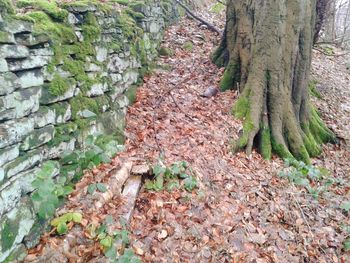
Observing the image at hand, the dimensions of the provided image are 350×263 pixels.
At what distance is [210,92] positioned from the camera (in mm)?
6770

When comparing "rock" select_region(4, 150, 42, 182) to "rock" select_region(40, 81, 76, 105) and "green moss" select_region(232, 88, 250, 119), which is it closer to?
"rock" select_region(40, 81, 76, 105)

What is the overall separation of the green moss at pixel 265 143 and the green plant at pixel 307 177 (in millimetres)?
337

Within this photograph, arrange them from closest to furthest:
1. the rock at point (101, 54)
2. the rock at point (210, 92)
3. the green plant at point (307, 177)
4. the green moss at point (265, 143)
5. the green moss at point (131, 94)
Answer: the rock at point (101, 54) < the green plant at point (307, 177) < the green moss at point (131, 94) < the green moss at point (265, 143) < the rock at point (210, 92)

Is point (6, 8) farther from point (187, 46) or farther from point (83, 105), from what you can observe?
point (187, 46)

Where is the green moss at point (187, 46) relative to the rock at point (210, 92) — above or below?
above

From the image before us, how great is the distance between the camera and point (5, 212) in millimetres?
2688

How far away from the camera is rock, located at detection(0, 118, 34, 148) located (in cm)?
266

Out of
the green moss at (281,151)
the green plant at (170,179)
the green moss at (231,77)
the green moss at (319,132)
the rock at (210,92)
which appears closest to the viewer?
the green plant at (170,179)

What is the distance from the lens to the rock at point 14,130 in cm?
266

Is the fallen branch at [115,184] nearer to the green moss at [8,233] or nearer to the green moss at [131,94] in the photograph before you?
the green moss at [8,233]

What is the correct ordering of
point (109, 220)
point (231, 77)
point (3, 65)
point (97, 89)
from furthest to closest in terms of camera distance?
point (231, 77)
point (97, 89)
point (109, 220)
point (3, 65)

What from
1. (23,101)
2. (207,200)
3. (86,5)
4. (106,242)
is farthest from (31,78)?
(207,200)

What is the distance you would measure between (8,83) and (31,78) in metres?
0.35

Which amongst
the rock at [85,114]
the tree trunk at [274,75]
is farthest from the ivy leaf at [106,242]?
the tree trunk at [274,75]
